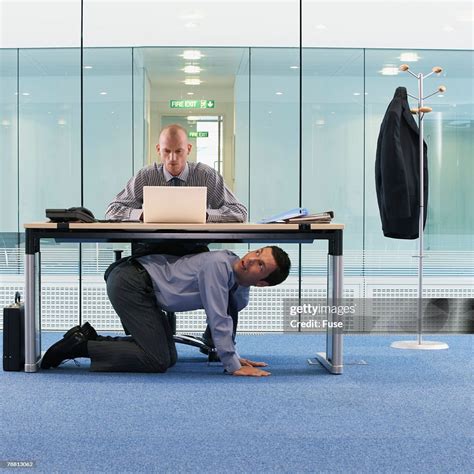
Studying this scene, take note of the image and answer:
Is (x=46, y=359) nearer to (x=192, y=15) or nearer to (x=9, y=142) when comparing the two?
(x=9, y=142)

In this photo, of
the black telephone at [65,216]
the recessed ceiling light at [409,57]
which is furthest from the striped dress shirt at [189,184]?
the recessed ceiling light at [409,57]

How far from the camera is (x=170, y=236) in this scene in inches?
177

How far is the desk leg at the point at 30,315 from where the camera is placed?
4.49 m

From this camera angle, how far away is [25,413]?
11.4 ft

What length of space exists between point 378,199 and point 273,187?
0.82m

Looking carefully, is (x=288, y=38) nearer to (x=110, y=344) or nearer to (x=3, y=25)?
(x=3, y=25)

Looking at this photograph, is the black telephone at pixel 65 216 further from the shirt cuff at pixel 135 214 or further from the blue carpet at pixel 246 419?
the blue carpet at pixel 246 419

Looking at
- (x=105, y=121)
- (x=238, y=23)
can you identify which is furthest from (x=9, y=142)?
(x=238, y=23)

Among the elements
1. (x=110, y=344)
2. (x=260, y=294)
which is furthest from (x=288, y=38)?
(x=110, y=344)

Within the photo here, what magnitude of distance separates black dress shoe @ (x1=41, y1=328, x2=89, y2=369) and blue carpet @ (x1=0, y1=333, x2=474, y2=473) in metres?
0.09

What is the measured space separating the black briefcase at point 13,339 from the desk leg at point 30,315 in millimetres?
60

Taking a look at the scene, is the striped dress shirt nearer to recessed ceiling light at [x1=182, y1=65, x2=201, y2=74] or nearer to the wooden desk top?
the wooden desk top

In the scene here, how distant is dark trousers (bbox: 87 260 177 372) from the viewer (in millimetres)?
4473

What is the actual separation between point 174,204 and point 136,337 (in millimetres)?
727
